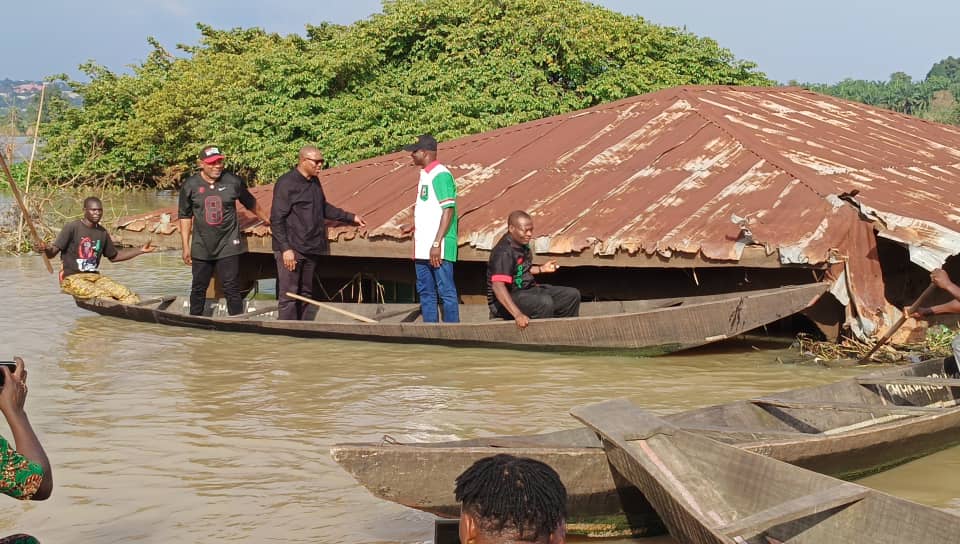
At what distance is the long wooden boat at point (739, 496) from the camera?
15.3ft

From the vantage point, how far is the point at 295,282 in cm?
1118

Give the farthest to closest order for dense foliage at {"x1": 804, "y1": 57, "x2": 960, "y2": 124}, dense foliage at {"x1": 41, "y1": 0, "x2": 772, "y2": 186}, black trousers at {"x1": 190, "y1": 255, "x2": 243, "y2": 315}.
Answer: dense foliage at {"x1": 804, "y1": 57, "x2": 960, "y2": 124} → dense foliage at {"x1": 41, "y1": 0, "x2": 772, "y2": 186} → black trousers at {"x1": 190, "y1": 255, "x2": 243, "y2": 315}

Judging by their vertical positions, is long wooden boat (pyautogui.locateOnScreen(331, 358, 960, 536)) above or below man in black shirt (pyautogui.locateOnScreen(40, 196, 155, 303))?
below

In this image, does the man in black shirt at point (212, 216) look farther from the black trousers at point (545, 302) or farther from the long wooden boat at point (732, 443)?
the long wooden boat at point (732, 443)

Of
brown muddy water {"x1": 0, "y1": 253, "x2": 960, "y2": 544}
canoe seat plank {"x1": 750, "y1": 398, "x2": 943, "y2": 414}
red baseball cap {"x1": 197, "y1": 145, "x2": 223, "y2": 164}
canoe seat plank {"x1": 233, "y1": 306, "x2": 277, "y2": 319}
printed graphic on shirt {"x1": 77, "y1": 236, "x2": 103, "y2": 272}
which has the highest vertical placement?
red baseball cap {"x1": 197, "y1": 145, "x2": 223, "y2": 164}

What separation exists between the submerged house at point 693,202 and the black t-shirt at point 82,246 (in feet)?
3.39

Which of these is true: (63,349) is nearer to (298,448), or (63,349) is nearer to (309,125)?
(298,448)

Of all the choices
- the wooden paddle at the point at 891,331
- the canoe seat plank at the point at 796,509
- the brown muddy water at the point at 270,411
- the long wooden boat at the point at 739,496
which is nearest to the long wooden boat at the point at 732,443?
the long wooden boat at the point at 739,496

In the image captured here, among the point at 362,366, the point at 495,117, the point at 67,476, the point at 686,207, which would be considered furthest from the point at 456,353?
the point at 495,117

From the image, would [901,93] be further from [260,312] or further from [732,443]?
[732,443]

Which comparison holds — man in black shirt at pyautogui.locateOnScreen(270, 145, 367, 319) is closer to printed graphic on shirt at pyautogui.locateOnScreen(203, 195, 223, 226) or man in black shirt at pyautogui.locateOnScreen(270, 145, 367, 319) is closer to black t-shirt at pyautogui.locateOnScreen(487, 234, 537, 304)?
printed graphic on shirt at pyautogui.locateOnScreen(203, 195, 223, 226)

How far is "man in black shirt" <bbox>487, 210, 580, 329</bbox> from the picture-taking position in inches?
379

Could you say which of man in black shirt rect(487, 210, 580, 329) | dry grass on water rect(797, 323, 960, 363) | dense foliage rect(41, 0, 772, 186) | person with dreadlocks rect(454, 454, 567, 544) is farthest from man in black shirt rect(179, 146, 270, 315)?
dense foliage rect(41, 0, 772, 186)

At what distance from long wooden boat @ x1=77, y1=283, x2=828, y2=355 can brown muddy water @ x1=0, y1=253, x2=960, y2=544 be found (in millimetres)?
162
